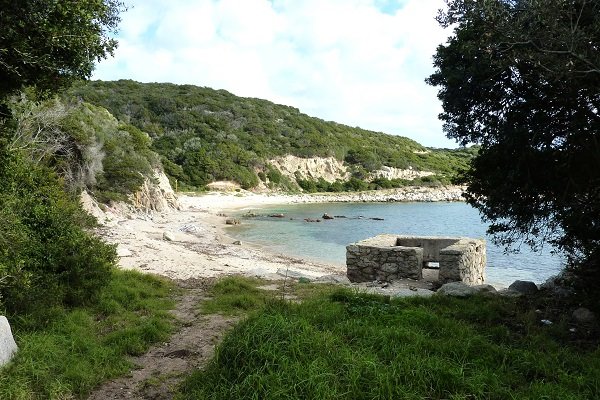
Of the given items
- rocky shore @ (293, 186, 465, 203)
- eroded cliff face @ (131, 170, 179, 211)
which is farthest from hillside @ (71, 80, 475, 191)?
eroded cliff face @ (131, 170, 179, 211)

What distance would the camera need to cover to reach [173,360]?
574cm

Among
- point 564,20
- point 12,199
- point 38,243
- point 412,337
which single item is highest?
point 564,20

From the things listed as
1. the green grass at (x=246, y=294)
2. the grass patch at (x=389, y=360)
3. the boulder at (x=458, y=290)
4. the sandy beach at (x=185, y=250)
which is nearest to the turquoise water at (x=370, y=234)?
the sandy beach at (x=185, y=250)

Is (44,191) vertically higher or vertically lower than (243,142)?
lower

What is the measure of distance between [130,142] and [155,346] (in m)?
30.0

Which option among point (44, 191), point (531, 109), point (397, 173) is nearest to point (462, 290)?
point (531, 109)

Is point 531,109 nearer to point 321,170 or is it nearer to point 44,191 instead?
point 44,191

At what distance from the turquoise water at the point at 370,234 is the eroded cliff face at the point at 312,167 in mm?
28768

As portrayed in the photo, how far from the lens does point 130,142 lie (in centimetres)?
3334

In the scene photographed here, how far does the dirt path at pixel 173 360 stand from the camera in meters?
4.88

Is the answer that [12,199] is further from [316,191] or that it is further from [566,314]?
[316,191]

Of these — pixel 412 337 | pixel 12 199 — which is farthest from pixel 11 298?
pixel 412 337

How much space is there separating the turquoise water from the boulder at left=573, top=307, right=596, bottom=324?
10.8 meters

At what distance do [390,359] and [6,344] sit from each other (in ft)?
14.3
